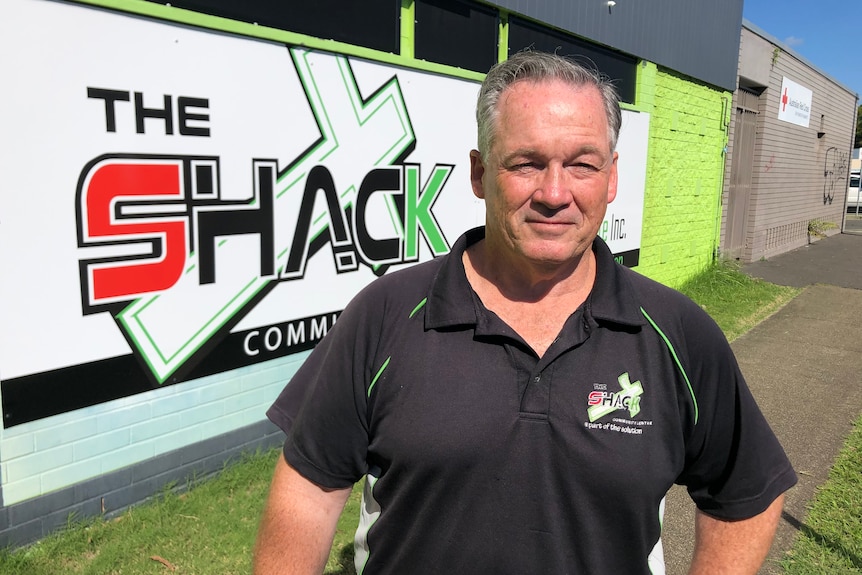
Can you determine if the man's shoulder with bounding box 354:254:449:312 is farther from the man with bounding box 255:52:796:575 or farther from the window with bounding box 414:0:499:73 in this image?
the window with bounding box 414:0:499:73

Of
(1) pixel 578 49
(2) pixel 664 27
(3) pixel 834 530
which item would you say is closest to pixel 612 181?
(3) pixel 834 530

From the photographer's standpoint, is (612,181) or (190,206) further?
(190,206)

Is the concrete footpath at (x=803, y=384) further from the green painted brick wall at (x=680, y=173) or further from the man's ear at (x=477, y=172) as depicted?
the man's ear at (x=477, y=172)

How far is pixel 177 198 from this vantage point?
12.0 ft

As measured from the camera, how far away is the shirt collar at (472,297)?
1.62m

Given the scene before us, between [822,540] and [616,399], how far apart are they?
2953 millimetres

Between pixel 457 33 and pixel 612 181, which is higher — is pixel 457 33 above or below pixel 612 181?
above

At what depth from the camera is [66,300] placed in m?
3.27

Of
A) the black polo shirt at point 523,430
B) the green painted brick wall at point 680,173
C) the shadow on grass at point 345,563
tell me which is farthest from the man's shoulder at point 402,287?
the green painted brick wall at point 680,173

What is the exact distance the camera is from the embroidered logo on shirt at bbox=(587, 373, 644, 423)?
1552mm

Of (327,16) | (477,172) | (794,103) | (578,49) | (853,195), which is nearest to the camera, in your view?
(477,172)

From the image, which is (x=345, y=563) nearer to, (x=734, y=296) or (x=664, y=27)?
(x=664, y=27)

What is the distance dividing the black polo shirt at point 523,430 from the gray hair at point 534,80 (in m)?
0.38

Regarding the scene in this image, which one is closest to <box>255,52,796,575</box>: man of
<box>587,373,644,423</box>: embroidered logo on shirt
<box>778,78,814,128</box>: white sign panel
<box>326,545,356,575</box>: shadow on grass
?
<box>587,373,644,423</box>: embroidered logo on shirt
